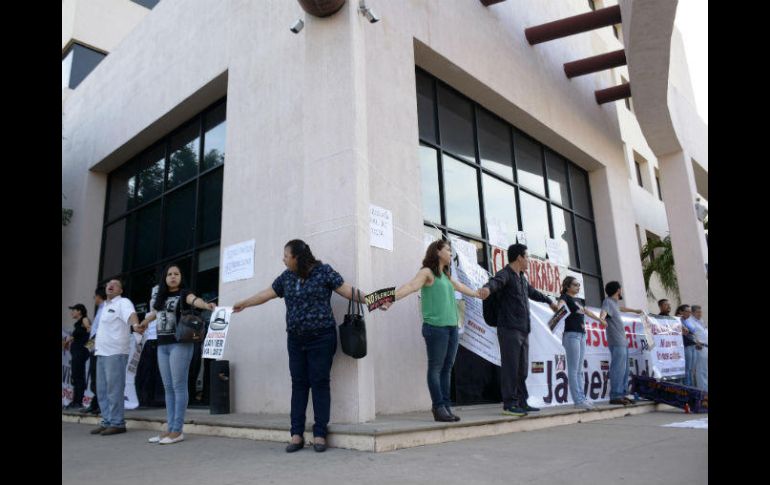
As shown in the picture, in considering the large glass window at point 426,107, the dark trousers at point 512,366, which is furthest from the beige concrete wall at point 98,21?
the dark trousers at point 512,366

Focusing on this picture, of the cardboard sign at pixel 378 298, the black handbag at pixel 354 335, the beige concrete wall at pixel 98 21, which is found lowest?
the black handbag at pixel 354 335

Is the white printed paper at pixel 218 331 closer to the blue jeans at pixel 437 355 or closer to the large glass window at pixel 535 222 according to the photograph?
the blue jeans at pixel 437 355

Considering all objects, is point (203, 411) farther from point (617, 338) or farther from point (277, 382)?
point (617, 338)

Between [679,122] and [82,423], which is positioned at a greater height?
[679,122]

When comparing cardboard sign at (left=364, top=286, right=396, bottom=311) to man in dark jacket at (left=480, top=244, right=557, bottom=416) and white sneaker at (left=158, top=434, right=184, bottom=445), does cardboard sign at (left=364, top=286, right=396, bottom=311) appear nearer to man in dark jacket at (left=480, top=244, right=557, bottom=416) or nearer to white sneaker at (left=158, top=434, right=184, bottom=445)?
man in dark jacket at (left=480, top=244, right=557, bottom=416)

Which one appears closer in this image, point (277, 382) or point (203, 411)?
point (277, 382)

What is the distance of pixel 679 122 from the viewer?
14.1m

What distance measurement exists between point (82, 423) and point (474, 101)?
821 cm

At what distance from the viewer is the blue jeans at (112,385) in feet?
21.5

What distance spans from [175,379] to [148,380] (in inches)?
166

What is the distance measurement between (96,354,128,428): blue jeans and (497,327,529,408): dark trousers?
4.43 meters

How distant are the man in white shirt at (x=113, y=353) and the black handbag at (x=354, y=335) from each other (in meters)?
2.89

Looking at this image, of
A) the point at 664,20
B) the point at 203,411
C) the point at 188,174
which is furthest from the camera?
the point at 188,174
